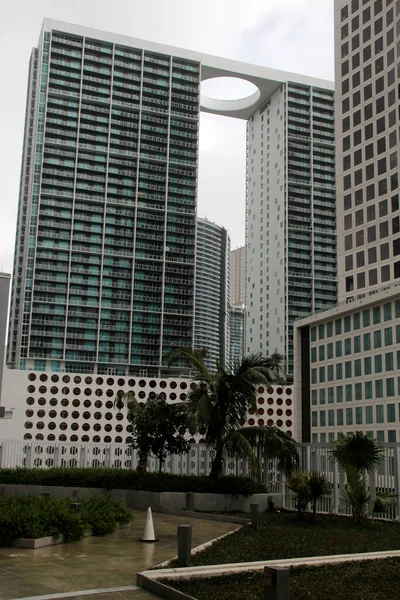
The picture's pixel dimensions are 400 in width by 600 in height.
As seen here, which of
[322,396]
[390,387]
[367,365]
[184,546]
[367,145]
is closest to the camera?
[184,546]

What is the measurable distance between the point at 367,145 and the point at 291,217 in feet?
151

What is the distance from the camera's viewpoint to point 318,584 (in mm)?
9492

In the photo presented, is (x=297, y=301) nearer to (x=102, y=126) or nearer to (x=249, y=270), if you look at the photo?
(x=249, y=270)

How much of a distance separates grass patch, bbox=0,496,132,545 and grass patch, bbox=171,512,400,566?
2.91 metres

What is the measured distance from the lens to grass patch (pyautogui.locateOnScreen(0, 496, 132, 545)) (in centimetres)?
1285

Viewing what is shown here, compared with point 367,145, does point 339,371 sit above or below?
below

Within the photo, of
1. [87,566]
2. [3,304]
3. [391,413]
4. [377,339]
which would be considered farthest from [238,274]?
[87,566]

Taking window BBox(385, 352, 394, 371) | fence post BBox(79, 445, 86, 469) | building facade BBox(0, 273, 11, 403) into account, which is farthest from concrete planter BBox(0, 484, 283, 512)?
window BBox(385, 352, 394, 371)

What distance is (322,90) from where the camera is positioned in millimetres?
115812

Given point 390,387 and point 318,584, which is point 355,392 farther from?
point 318,584

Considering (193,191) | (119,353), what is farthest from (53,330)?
(193,191)

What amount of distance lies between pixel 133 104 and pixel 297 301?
131 ft

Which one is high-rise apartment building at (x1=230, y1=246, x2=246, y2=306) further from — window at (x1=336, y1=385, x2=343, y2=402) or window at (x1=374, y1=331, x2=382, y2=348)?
window at (x1=374, y1=331, x2=382, y2=348)

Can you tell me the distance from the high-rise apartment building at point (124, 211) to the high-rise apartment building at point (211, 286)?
939 inches
